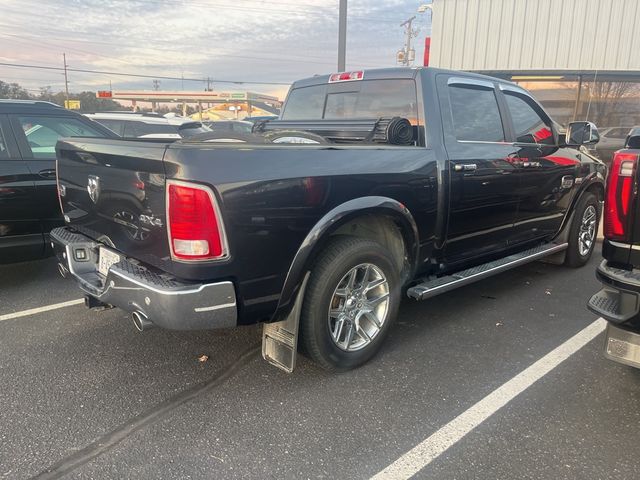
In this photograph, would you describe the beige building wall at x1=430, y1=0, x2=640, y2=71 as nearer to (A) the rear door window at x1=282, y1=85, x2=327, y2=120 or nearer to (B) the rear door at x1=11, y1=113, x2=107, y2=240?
(A) the rear door window at x1=282, y1=85, x2=327, y2=120

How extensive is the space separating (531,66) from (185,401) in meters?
11.9

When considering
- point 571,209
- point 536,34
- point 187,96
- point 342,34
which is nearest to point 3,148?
point 571,209

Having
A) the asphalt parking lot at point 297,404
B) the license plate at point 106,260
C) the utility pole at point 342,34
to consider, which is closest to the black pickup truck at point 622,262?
→ the asphalt parking lot at point 297,404

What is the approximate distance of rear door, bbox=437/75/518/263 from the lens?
3.68 m

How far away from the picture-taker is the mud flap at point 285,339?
284 centimetres

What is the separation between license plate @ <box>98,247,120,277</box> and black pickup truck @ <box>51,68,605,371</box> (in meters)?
0.01

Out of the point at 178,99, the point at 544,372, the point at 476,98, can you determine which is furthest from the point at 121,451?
the point at 178,99

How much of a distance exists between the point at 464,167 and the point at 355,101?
1113 mm

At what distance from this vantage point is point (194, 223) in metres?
2.37

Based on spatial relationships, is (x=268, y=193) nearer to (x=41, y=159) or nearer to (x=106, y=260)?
(x=106, y=260)

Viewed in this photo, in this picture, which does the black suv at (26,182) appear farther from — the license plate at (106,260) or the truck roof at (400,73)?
the truck roof at (400,73)

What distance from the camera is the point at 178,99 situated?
48.3m

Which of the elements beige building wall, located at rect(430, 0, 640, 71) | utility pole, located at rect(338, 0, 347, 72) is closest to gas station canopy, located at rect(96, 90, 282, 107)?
beige building wall, located at rect(430, 0, 640, 71)

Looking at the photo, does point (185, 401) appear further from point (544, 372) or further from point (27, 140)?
point (27, 140)
